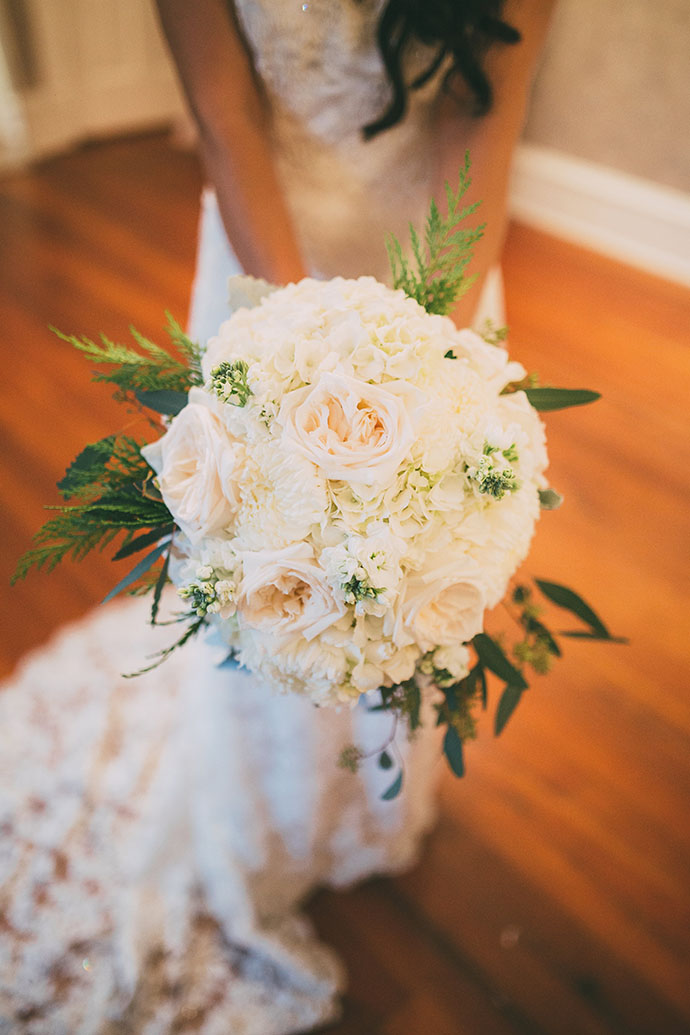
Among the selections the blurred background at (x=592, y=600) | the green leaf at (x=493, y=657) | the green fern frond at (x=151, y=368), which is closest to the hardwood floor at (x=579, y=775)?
the blurred background at (x=592, y=600)

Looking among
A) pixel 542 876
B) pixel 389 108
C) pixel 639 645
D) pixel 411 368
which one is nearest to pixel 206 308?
pixel 389 108

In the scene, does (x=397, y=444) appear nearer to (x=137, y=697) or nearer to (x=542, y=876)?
(x=542, y=876)

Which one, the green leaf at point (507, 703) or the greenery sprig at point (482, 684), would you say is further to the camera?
the green leaf at point (507, 703)

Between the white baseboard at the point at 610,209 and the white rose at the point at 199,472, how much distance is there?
55 centimetres

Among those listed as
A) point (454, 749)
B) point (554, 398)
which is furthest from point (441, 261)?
point (454, 749)

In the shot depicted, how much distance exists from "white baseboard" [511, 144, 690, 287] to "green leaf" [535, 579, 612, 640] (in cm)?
38

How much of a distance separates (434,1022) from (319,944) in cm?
23

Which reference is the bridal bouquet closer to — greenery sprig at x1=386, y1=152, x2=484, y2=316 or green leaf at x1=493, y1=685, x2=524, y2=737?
greenery sprig at x1=386, y1=152, x2=484, y2=316

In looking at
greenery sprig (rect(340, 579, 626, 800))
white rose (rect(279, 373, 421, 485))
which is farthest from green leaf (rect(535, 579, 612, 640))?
white rose (rect(279, 373, 421, 485))

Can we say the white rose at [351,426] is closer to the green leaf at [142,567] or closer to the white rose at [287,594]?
the white rose at [287,594]

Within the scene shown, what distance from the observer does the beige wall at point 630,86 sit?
83 cm

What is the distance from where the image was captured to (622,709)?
5.34 feet

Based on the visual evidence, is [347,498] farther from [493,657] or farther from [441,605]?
[493,657]

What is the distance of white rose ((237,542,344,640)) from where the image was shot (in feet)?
2.15
